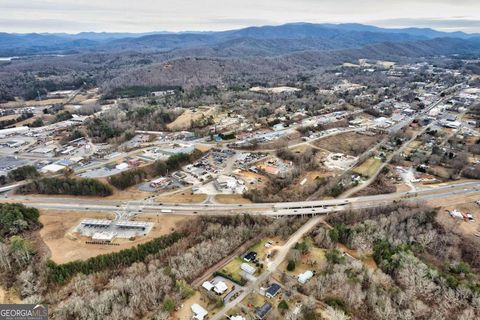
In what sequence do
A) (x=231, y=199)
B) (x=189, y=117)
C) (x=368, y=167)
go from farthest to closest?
(x=189, y=117) < (x=368, y=167) < (x=231, y=199)

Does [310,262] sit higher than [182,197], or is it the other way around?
[182,197]

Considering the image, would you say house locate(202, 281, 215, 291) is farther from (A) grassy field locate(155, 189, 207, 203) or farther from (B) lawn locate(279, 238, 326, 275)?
(A) grassy field locate(155, 189, 207, 203)

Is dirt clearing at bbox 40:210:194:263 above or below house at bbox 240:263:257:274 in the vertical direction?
above

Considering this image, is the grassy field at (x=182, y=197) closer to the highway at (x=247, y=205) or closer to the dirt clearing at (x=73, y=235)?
the highway at (x=247, y=205)

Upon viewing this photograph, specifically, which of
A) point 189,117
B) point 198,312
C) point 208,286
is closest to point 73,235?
point 208,286

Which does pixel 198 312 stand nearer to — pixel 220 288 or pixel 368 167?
pixel 220 288

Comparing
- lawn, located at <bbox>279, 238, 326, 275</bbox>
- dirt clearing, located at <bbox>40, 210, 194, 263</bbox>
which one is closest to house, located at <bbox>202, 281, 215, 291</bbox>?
lawn, located at <bbox>279, 238, 326, 275</bbox>

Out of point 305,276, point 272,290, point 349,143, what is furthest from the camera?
point 349,143

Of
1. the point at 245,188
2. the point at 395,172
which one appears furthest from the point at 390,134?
the point at 245,188
